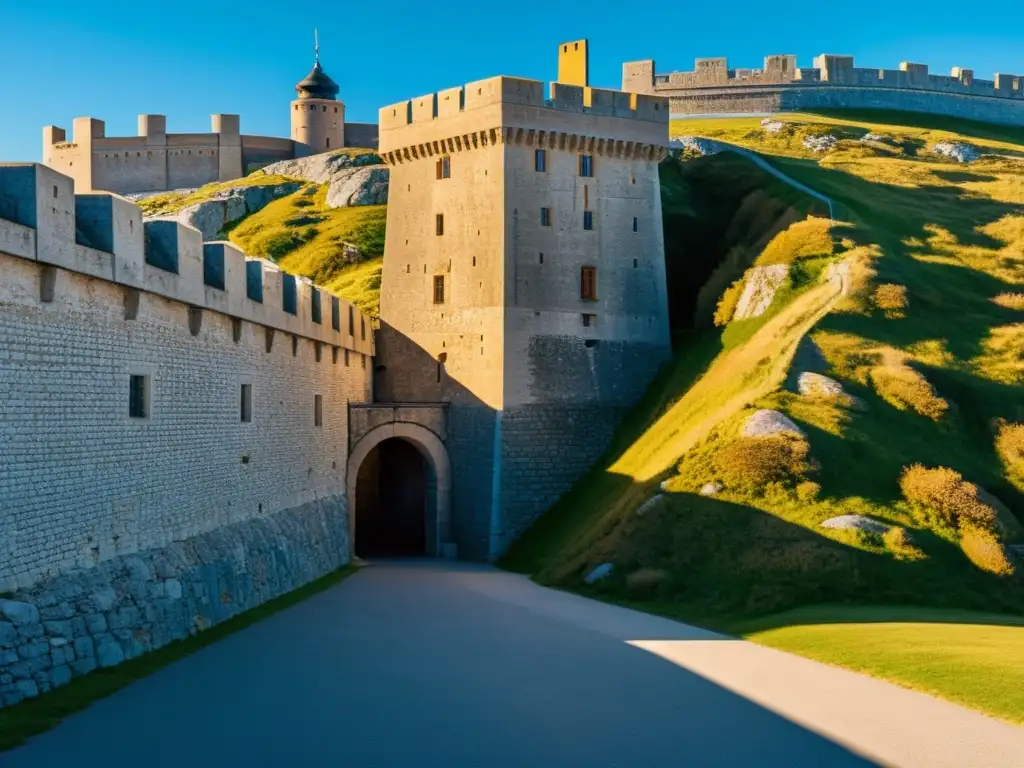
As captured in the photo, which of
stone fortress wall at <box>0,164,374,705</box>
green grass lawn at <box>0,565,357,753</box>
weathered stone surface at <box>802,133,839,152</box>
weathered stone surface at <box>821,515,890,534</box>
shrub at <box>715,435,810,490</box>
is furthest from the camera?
weathered stone surface at <box>802,133,839,152</box>

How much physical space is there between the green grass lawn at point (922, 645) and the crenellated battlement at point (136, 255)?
13197mm

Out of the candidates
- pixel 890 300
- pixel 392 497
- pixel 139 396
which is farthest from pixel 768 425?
pixel 392 497

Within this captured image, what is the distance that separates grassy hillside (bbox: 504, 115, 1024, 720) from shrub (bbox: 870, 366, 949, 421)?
2.2 inches

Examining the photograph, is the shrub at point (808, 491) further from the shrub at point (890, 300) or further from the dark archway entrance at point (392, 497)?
the dark archway entrance at point (392, 497)

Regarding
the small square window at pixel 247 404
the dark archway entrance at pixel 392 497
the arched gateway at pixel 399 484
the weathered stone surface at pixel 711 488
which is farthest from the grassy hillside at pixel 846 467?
the small square window at pixel 247 404

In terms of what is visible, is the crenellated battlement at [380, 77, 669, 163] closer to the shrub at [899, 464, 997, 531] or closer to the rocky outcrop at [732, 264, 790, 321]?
the rocky outcrop at [732, 264, 790, 321]

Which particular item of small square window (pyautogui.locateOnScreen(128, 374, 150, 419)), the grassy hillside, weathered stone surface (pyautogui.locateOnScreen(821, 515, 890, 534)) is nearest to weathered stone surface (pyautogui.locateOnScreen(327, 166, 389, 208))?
the grassy hillside

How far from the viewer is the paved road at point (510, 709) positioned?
49.2 feet

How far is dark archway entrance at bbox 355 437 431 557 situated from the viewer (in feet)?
156

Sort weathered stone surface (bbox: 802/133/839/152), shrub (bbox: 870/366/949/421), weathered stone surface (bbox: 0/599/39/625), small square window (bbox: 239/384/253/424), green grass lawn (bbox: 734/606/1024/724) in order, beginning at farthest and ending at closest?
weathered stone surface (bbox: 802/133/839/152)
shrub (bbox: 870/366/949/421)
small square window (bbox: 239/384/253/424)
green grass lawn (bbox: 734/606/1024/724)
weathered stone surface (bbox: 0/599/39/625)

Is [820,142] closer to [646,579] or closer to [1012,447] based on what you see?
[1012,447]

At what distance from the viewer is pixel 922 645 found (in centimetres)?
2012

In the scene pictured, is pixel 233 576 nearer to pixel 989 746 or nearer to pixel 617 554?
pixel 617 554

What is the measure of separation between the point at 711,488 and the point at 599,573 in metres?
3.58
